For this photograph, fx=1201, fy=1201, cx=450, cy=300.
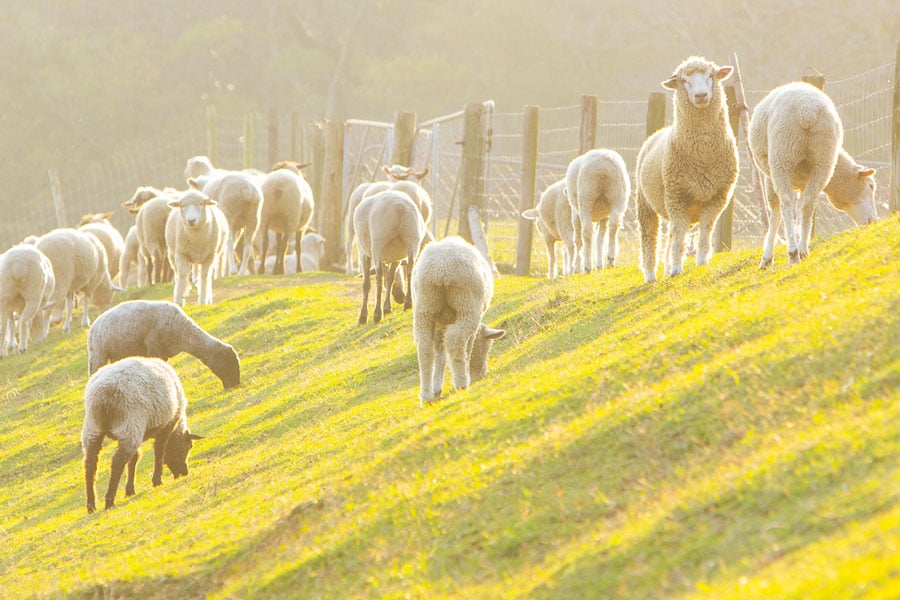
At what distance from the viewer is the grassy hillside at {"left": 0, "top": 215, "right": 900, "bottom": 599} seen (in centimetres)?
486

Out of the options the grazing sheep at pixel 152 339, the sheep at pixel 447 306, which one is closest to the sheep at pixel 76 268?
the grazing sheep at pixel 152 339

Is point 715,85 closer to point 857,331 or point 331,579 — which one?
point 857,331

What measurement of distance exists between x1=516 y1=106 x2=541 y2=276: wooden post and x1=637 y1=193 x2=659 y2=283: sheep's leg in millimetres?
6006

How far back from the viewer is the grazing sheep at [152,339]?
500 inches

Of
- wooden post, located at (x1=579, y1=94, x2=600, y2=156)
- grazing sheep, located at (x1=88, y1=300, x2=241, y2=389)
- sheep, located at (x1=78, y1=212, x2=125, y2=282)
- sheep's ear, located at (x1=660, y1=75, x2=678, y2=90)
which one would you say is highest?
sheep's ear, located at (x1=660, y1=75, x2=678, y2=90)

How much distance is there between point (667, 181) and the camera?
1078 cm

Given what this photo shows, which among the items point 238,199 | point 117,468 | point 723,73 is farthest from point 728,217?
point 238,199

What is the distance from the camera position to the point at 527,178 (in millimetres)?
17781

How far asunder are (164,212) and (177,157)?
17716 mm

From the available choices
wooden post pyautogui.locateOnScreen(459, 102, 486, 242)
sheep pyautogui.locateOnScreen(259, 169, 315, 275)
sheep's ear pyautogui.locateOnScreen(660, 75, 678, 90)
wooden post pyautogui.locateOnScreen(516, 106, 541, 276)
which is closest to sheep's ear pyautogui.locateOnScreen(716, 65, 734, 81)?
sheep's ear pyautogui.locateOnScreen(660, 75, 678, 90)

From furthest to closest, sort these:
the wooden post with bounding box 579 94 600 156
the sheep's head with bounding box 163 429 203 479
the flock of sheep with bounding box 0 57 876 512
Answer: the wooden post with bounding box 579 94 600 156
the sheep's head with bounding box 163 429 203 479
the flock of sheep with bounding box 0 57 876 512

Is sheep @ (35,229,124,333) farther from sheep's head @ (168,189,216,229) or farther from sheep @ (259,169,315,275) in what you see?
sheep @ (259,169,315,275)

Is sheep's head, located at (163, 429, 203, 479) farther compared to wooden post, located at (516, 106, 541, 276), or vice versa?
wooden post, located at (516, 106, 541, 276)

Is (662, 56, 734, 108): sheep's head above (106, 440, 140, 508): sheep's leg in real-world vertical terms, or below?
above
